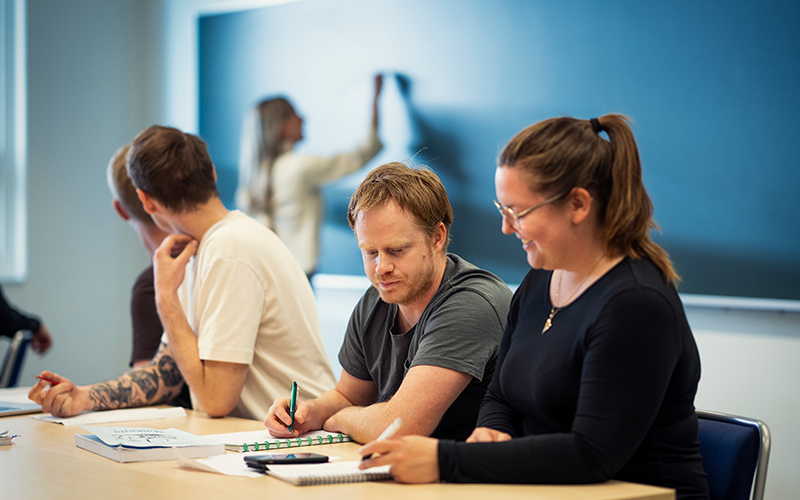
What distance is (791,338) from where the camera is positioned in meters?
2.49

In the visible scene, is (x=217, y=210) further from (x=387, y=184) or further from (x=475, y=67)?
(x=475, y=67)

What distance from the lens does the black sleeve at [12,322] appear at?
3.41 meters

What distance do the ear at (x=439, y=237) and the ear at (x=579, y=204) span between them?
0.45m

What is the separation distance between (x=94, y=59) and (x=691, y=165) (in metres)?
3.54

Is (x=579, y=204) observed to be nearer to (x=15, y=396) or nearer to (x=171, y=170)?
(x=171, y=170)

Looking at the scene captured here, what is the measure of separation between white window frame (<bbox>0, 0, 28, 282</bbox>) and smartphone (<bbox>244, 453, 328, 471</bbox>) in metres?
3.37

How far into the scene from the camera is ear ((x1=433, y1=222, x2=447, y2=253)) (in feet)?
5.65

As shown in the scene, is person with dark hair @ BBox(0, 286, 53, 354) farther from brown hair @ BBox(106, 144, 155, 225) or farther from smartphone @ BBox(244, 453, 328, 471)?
smartphone @ BBox(244, 453, 328, 471)

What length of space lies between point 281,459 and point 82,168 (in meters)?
3.63

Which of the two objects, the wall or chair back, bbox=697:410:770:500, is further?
the wall

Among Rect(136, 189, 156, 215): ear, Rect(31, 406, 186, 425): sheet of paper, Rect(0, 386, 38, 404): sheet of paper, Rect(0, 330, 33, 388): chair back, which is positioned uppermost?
Rect(136, 189, 156, 215): ear

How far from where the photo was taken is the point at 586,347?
126 centimetres

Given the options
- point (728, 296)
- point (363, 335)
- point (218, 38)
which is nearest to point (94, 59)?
point (218, 38)

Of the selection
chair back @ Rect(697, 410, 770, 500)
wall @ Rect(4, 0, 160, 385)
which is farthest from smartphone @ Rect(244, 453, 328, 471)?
wall @ Rect(4, 0, 160, 385)
